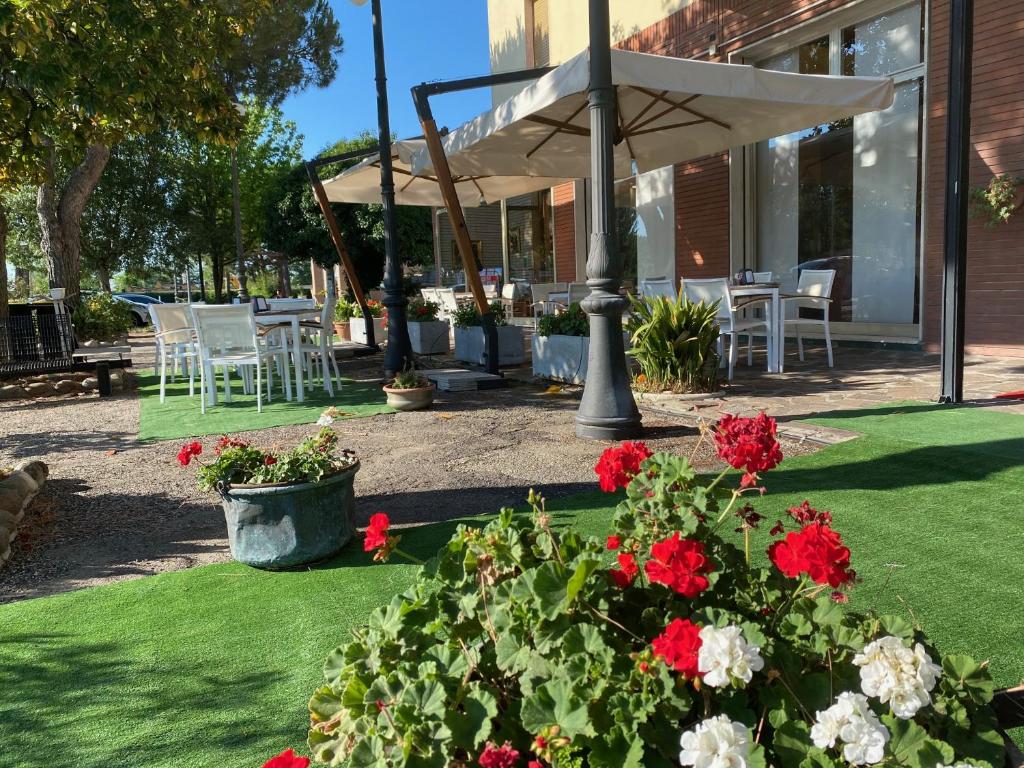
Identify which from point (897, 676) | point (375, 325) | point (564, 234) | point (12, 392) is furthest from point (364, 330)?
point (897, 676)

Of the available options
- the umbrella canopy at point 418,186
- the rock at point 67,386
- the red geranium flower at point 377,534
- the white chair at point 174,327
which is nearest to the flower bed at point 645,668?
the red geranium flower at point 377,534

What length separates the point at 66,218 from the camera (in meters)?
12.3

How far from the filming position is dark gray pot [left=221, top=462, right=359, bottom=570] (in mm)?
3082

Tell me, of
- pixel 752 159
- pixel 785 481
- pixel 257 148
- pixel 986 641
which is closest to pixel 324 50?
pixel 257 148

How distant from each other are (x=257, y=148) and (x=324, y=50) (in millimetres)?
9537

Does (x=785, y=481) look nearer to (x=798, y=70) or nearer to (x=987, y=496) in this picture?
(x=987, y=496)

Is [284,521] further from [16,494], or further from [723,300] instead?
[723,300]

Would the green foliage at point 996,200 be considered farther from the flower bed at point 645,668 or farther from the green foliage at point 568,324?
the flower bed at point 645,668

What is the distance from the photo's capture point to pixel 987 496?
355cm

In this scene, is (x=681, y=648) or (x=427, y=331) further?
(x=427, y=331)

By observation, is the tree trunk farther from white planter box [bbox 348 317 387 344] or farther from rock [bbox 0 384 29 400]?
white planter box [bbox 348 317 387 344]

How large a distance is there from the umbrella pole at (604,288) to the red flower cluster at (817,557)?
12.5 ft

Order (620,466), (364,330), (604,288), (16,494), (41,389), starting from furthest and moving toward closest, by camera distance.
→ 1. (364,330)
2. (41,389)
3. (604,288)
4. (16,494)
5. (620,466)

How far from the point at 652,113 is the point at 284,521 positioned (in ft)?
22.2
